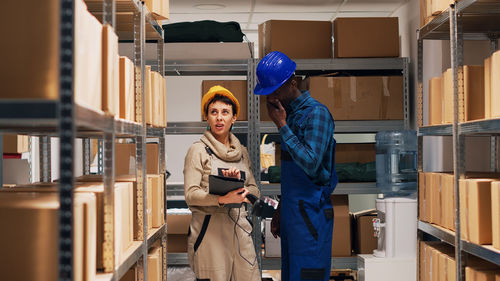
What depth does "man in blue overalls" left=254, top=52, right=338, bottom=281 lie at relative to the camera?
8.88ft

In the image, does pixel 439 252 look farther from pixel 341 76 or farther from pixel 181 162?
pixel 181 162

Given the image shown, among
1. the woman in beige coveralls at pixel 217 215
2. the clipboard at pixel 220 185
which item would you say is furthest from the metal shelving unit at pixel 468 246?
the clipboard at pixel 220 185

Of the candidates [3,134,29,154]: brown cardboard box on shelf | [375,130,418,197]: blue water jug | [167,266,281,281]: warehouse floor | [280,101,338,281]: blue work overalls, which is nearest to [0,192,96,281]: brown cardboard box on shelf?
[280,101,338,281]: blue work overalls

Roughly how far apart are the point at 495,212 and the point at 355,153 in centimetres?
231

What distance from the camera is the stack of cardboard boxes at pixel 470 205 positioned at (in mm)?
2336

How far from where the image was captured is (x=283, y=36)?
462 centimetres

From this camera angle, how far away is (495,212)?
230 cm

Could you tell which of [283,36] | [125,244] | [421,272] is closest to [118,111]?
[125,244]

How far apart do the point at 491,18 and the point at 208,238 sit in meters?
1.96

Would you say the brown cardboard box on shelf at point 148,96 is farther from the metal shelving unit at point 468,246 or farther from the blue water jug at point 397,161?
the blue water jug at point 397,161

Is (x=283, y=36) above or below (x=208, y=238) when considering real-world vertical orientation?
above

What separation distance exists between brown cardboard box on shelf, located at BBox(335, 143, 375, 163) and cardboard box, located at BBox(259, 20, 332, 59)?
0.84m

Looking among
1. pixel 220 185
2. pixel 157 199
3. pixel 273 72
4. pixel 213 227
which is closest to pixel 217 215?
pixel 213 227

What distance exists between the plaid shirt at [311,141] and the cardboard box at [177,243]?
6.71 ft
